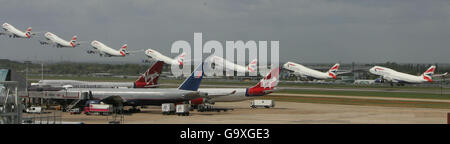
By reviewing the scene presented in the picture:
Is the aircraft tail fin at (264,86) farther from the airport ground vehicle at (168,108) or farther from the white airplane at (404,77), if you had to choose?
the white airplane at (404,77)

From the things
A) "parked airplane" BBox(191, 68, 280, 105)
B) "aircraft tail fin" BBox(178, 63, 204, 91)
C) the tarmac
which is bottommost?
the tarmac

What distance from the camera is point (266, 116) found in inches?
2761

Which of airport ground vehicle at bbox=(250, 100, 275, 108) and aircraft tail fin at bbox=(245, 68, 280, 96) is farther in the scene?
airport ground vehicle at bbox=(250, 100, 275, 108)

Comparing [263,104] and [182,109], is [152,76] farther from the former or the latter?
[182,109]

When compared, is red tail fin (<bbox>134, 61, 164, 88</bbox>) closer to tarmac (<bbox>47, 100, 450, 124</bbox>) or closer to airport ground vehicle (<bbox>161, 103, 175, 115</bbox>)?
tarmac (<bbox>47, 100, 450, 124</bbox>)

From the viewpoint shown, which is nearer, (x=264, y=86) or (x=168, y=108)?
(x=168, y=108)

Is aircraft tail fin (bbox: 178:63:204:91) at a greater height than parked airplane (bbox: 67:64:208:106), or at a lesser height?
greater

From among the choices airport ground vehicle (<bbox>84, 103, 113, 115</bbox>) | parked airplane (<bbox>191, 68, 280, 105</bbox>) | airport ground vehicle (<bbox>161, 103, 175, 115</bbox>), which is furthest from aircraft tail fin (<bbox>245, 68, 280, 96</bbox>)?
airport ground vehicle (<bbox>84, 103, 113, 115</bbox>)

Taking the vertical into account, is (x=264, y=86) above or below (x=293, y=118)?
above

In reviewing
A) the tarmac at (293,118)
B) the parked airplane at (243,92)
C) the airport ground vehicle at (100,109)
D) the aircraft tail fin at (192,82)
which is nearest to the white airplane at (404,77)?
the parked airplane at (243,92)

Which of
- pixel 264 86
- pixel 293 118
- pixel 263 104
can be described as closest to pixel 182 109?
pixel 293 118
